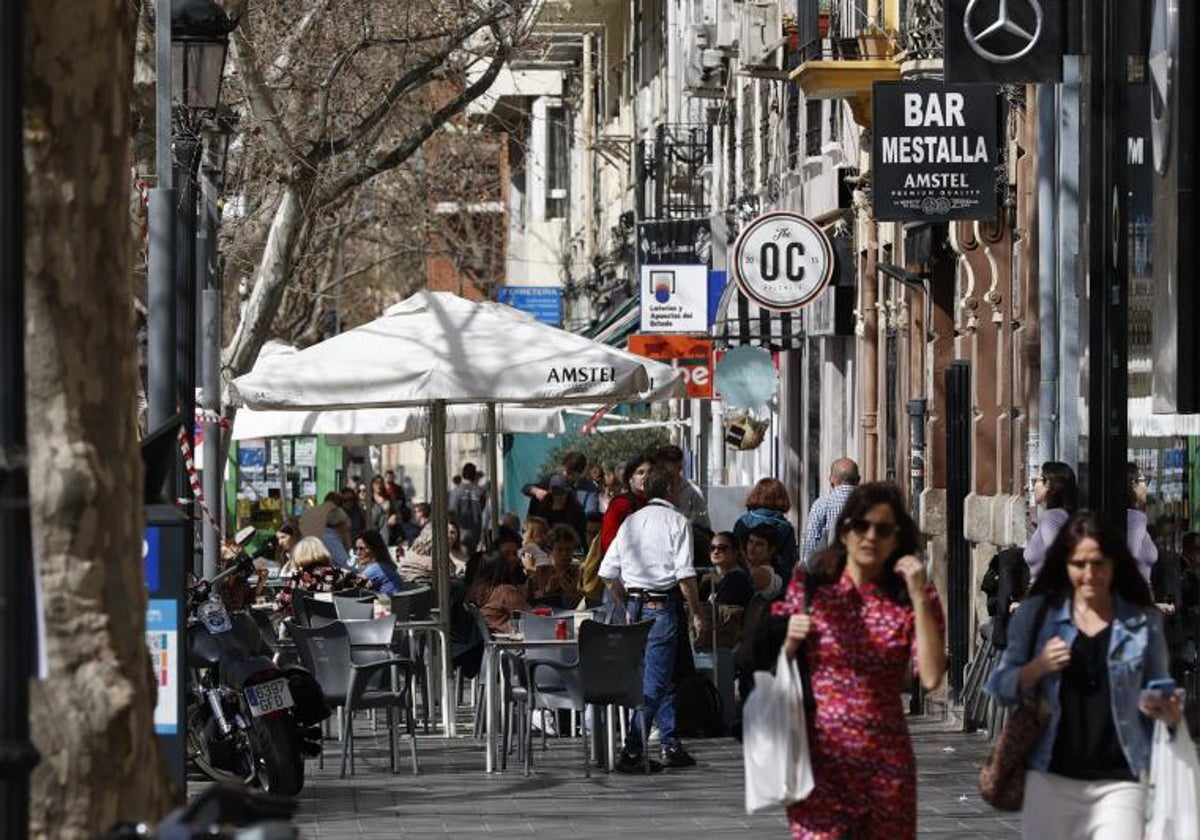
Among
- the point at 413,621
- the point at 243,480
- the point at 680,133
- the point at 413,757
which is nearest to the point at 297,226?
the point at 413,621

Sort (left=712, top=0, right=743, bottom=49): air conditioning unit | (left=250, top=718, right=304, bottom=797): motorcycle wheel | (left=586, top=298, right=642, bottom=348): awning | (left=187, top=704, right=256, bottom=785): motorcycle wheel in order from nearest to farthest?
1. (left=250, top=718, right=304, bottom=797): motorcycle wheel
2. (left=187, top=704, right=256, bottom=785): motorcycle wheel
3. (left=712, top=0, right=743, bottom=49): air conditioning unit
4. (left=586, top=298, right=642, bottom=348): awning

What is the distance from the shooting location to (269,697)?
601 inches

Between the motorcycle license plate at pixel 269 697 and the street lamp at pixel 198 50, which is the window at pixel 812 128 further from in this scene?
the motorcycle license plate at pixel 269 697

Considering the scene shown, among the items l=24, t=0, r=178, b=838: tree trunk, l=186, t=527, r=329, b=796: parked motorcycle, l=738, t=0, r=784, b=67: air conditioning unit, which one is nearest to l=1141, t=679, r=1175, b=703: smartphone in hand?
l=24, t=0, r=178, b=838: tree trunk

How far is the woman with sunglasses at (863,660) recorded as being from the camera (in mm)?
8789

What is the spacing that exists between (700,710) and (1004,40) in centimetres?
604

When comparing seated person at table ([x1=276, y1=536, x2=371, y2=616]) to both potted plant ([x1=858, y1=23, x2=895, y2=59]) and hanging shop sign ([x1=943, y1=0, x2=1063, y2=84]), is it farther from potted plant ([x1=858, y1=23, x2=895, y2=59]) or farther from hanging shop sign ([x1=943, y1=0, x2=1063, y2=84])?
hanging shop sign ([x1=943, y1=0, x2=1063, y2=84])

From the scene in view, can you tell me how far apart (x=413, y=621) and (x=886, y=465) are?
34.3 feet

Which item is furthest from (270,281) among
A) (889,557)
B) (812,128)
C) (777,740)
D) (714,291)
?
(777,740)

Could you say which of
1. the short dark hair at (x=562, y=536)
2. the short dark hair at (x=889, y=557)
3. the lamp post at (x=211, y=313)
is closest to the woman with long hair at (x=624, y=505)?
the short dark hair at (x=562, y=536)

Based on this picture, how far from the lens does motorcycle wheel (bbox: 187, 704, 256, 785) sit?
50.1 ft

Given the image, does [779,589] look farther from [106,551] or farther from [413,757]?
[106,551]

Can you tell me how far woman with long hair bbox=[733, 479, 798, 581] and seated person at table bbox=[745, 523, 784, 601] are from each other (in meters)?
0.23

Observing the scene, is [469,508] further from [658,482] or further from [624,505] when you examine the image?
[658,482]
